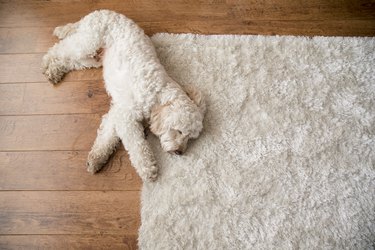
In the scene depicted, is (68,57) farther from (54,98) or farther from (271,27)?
(271,27)

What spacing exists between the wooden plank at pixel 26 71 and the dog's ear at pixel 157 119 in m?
0.60

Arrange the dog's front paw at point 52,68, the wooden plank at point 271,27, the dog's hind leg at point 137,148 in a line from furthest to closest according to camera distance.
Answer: the wooden plank at point 271,27
the dog's front paw at point 52,68
the dog's hind leg at point 137,148

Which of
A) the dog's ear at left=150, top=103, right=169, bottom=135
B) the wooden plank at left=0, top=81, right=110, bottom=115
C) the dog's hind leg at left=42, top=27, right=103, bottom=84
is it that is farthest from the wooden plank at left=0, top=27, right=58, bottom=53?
the dog's ear at left=150, top=103, right=169, bottom=135

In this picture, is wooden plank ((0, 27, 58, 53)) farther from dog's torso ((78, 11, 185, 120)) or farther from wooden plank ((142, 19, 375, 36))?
wooden plank ((142, 19, 375, 36))

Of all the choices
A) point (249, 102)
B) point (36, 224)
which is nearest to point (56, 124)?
point (36, 224)

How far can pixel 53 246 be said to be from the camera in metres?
1.78

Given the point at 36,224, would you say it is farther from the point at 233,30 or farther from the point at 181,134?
the point at 233,30

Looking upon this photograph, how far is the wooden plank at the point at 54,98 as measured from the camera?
213 cm

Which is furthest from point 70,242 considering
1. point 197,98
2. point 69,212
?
point 197,98

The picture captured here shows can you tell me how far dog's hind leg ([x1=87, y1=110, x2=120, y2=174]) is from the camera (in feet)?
6.25

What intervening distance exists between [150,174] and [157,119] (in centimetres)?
31

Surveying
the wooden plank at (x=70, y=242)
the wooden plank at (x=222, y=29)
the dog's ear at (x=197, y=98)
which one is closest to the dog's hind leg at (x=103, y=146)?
the wooden plank at (x=70, y=242)

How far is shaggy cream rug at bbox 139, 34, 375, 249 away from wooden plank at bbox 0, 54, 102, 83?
526mm

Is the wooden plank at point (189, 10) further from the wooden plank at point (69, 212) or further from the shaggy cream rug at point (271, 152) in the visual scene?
the wooden plank at point (69, 212)
